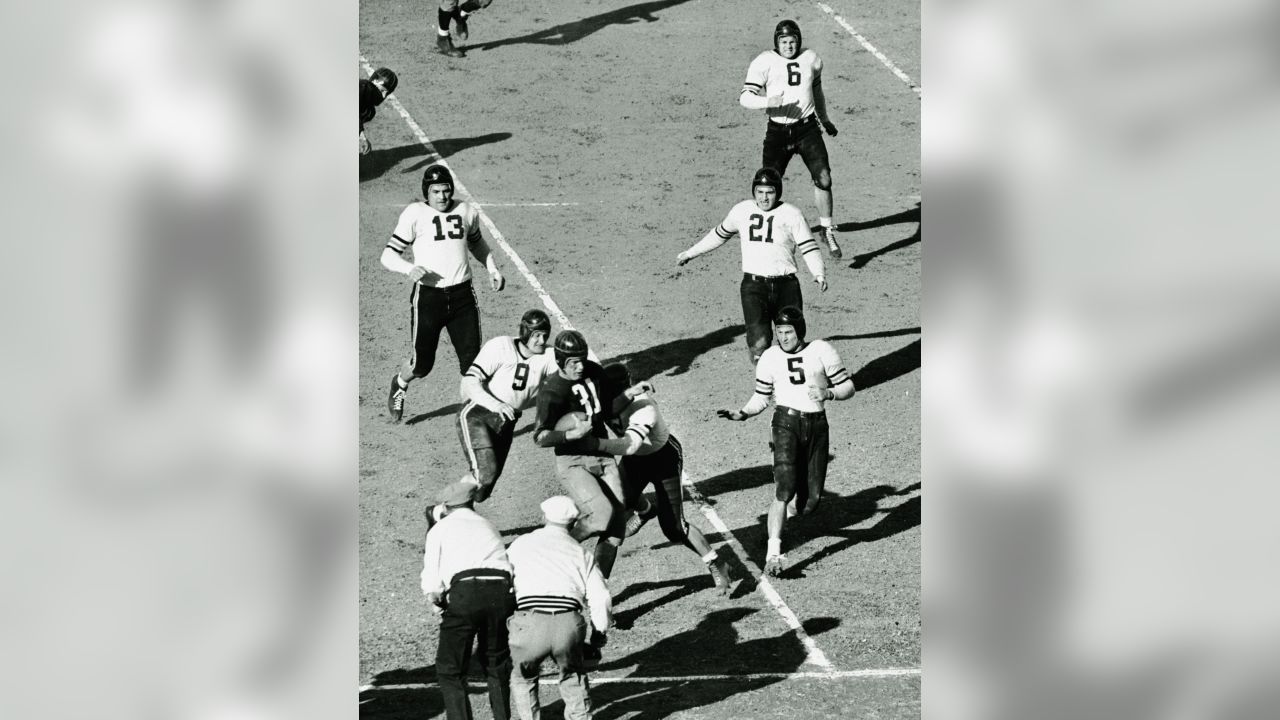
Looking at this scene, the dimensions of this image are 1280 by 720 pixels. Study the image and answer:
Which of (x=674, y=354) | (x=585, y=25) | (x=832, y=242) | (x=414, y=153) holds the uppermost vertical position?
(x=585, y=25)

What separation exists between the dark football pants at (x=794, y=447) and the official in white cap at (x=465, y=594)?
11.4ft

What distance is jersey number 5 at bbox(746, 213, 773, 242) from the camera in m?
15.2

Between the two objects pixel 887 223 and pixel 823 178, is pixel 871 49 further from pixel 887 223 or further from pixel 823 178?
pixel 823 178

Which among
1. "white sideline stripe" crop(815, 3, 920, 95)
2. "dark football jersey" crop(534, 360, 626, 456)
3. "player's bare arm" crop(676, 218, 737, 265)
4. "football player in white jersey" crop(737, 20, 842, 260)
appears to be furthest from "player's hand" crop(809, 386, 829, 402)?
"white sideline stripe" crop(815, 3, 920, 95)

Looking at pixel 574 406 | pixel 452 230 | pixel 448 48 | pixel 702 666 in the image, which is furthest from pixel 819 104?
pixel 448 48

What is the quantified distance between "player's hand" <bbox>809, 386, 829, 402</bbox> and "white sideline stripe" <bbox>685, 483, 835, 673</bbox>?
59.8 inches

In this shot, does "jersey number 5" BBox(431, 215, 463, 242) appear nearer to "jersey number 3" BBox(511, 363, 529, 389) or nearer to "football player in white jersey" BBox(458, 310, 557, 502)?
"football player in white jersey" BBox(458, 310, 557, 502)

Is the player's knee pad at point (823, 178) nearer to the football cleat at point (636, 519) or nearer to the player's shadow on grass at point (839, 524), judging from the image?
the player's shadow on grass at point (839, 524)

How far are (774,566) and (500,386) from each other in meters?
2.60

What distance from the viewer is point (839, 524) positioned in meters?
14.4

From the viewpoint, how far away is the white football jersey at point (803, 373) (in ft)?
42.7
